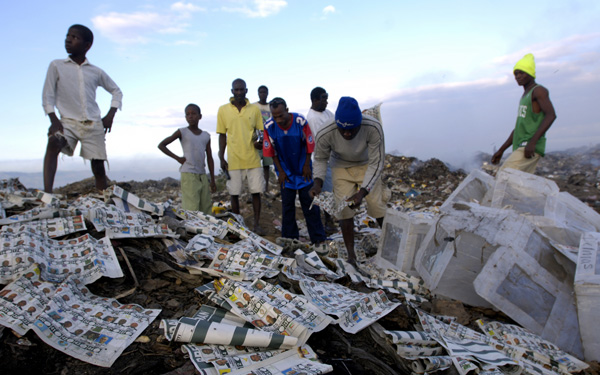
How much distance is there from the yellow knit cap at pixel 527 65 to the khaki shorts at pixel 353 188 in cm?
183

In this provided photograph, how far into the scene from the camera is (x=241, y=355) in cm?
184

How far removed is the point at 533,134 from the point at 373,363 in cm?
316

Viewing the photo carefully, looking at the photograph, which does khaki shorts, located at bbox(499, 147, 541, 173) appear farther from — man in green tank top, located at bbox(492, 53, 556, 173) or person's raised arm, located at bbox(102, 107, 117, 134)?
person's raised arm, located at bbox(102, 107, 117, 134)

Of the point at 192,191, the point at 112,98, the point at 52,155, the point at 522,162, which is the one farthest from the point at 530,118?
the point at 52,155

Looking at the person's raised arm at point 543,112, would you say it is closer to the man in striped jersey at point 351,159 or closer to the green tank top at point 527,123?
the green tank top at point 527,123

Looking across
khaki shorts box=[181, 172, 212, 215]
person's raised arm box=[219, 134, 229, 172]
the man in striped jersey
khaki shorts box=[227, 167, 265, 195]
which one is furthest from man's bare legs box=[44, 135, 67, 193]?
the man in striped jersey

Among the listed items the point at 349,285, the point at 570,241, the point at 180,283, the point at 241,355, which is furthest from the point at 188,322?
the point at 570,241

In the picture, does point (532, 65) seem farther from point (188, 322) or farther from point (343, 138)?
point (188, 322)

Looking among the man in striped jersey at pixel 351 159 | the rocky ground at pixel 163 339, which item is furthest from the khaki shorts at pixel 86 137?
the man in striped jersey at pixel 351 159

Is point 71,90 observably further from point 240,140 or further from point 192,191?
point 240,140

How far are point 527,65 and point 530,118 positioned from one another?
535 mm

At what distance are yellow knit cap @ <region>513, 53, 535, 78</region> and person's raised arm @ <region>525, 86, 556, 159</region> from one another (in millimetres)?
190

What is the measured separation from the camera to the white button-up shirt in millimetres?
3895

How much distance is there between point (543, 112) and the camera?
3969mm
